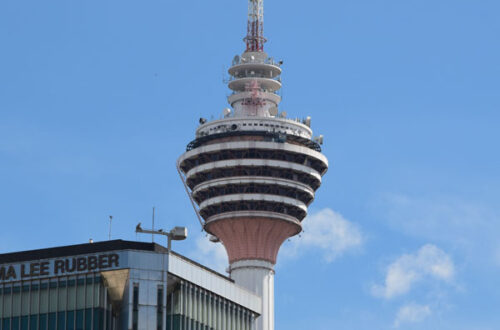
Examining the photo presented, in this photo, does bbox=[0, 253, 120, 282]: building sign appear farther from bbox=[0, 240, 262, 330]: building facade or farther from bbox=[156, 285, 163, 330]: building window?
bbox=[156, 285, 163, 330]: building window

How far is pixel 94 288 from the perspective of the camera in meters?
126

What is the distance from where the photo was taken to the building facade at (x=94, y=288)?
126 m

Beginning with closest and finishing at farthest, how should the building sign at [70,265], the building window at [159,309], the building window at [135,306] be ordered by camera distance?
the building window at [135,306] → the building sign at [70,265] → the building window at [159,309]

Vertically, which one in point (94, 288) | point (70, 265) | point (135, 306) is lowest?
point (135, 306)

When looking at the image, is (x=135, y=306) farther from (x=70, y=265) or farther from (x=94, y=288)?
(x=70, y=265)

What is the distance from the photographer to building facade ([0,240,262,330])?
126 metres

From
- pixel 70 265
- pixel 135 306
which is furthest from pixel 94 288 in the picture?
pixel 135 306

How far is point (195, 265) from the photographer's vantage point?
133500 mm

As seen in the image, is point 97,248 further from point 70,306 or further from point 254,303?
point 254,303

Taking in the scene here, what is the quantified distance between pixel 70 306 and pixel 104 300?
10.2ft

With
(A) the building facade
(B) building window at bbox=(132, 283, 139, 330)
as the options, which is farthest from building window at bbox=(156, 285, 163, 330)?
(B) building window at bbox=(132, 283, 139, 330)

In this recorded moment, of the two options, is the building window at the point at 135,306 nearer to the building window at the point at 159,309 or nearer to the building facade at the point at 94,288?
the building facade at the point at 94,288

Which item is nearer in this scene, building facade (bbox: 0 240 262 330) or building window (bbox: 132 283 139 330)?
building facade (bbox: 0 240 262 330)

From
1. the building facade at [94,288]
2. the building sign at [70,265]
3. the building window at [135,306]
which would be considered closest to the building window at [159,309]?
the building facade at [94,288]
